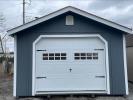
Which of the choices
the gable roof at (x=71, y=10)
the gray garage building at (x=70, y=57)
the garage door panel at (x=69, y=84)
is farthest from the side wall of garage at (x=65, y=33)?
the garage door panel at (x=69, y=84)

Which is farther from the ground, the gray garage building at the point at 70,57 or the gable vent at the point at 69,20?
the gable vent at the point at 69,20

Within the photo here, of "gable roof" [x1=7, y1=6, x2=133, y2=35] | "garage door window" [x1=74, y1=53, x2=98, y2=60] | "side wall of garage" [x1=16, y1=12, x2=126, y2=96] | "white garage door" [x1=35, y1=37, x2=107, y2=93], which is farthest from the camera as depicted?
"garage door window" [x1=74, y1=53, x2=98, y2=60]

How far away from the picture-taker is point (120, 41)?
1037 centimetres

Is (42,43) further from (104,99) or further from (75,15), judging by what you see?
(104,99)

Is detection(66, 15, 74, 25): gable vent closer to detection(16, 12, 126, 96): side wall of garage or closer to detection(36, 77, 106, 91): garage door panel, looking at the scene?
detection(16, 12, 126, 96): side wall of garage

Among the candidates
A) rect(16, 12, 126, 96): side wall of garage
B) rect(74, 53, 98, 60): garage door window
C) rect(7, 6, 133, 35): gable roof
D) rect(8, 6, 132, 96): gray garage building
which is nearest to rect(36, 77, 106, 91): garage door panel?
rect(8, 6, 132, 96): gray garage building

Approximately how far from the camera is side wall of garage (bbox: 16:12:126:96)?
33.6 feet

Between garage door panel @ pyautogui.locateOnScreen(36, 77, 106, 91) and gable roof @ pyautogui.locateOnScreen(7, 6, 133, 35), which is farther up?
gable roof @ pyautogui.locateOnScreen(7, 6, 133, 35)

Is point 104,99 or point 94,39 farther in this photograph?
point 94,39

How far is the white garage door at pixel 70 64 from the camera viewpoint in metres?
10.4

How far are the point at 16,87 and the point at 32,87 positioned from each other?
66 cm

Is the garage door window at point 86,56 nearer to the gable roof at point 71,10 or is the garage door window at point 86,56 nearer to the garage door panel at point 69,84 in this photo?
the garage door panel at point 69,84

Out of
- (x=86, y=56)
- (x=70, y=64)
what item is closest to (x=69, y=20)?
(x=86, y=56)

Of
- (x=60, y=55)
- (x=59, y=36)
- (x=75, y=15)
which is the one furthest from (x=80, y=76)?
(x=75, y=15)
